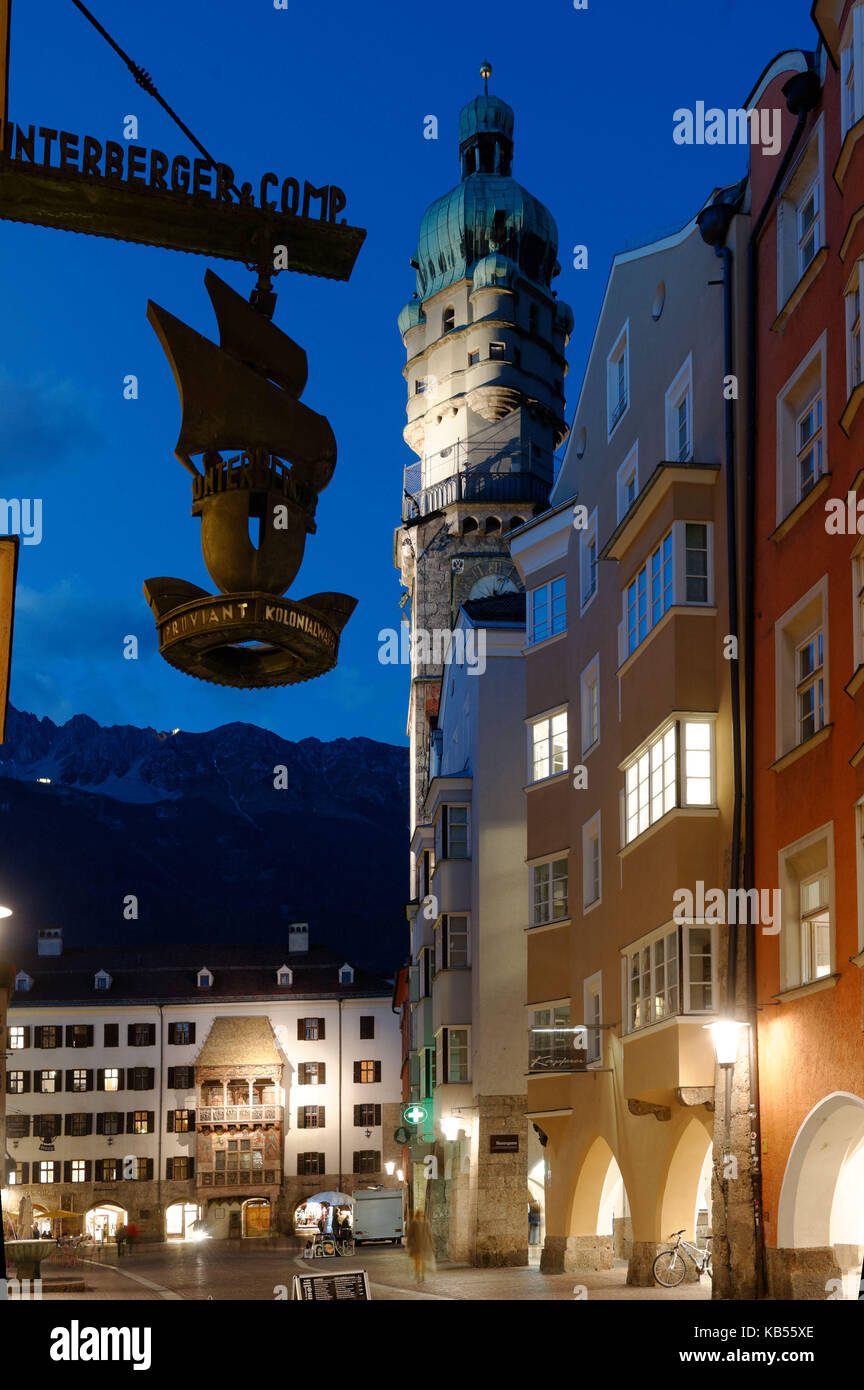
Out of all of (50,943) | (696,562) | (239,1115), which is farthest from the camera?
(50,943)

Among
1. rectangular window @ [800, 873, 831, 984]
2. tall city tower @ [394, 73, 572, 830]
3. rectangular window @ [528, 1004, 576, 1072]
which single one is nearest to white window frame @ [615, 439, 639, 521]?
rectangular window @ [528, 1004, 576, 1072]

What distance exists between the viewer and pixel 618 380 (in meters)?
30.5

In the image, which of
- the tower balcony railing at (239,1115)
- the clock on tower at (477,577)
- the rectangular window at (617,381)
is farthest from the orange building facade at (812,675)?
the tower balcony railing at (239,1115)

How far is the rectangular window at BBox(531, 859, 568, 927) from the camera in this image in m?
32.6

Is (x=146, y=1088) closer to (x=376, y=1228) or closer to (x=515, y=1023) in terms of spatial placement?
(x=376, y=1228)

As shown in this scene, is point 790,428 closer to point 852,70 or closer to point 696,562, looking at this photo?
point 696,562

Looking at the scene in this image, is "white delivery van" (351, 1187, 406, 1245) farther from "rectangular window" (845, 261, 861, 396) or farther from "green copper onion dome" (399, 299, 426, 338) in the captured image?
"green copper onion dome" (399, 299, 426, 338)

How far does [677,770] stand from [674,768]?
0.67 feet

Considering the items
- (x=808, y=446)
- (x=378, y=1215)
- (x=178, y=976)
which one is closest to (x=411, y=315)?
(x=178, y=976)

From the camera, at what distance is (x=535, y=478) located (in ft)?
270

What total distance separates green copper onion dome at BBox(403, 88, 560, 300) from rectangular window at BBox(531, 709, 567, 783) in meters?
59.2

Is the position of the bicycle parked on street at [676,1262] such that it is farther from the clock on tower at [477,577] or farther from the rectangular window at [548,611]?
the clock on tower at [477,577]

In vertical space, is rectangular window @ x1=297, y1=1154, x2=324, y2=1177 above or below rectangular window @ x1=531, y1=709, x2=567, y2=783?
below
